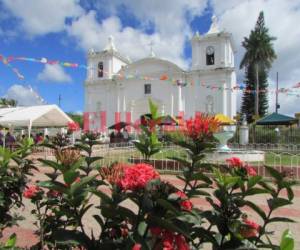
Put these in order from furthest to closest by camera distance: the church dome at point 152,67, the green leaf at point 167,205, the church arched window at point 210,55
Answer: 1. the church dome at point 152,67
2. the church arched window at point 210,55
3. the green leaf at point 167,205

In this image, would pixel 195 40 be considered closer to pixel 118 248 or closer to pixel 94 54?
pixel 94 54

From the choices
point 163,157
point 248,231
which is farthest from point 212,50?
point 248,231

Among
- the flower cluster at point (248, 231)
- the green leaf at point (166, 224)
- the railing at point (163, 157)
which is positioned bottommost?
the railing at point (163, 157)

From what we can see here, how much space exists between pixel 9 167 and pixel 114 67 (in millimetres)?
40758

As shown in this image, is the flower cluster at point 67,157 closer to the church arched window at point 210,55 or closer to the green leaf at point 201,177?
the green leaf at point 201,177

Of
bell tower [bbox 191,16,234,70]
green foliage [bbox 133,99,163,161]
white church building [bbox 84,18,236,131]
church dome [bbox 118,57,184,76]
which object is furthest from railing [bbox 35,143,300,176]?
bell tower [bbox 191,16,234,70]

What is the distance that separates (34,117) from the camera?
49.2 ft

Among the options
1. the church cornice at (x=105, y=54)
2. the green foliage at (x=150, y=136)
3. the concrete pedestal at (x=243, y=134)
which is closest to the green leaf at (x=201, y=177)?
the green foliage at (x=150, y=136)

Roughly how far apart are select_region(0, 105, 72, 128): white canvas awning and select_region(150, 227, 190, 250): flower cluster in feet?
47.5

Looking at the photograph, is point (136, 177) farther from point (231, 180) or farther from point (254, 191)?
point (254, 191)

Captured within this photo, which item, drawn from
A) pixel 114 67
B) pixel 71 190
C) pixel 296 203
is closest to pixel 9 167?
pixel 71 190

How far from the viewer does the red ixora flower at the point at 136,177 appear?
1355 millimetres

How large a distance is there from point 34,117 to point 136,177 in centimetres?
1465

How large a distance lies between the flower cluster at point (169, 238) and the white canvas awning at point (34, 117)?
47.5ft
